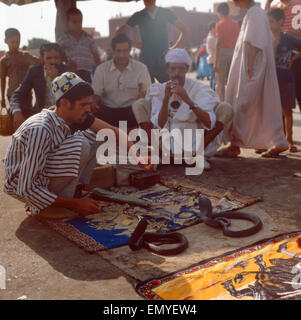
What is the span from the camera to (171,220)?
11.3 feet

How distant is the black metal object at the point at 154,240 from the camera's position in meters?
2.84

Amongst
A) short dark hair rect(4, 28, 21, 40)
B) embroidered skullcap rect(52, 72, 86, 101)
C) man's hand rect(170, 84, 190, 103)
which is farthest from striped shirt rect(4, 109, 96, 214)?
short dark hair rect(4, 28, 21, 40)

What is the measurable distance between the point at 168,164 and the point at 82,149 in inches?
72.6

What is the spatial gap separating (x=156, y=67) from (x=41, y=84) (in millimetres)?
1875

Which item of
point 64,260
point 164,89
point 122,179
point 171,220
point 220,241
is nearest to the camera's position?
point 64,260

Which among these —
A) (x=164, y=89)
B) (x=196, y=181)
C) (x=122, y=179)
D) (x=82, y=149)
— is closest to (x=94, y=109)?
(x=164, y=89)

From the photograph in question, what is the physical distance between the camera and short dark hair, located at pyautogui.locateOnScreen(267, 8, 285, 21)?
5.33 meters

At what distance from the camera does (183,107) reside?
4.98 m

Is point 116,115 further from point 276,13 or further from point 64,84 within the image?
point 64,84

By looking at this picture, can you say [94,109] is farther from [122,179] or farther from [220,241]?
[220,241]

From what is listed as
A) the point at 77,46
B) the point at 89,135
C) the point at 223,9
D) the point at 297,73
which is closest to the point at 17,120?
the point at 89,135

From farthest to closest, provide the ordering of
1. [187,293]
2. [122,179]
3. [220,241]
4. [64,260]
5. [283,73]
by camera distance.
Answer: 1. [283,73]
2. [122,179]
3. [220,241]
4. [64,260]
5. [187,293]

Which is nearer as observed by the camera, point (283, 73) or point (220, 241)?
point (220, 241)

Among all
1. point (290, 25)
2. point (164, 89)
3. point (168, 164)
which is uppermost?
point (290, 25)
